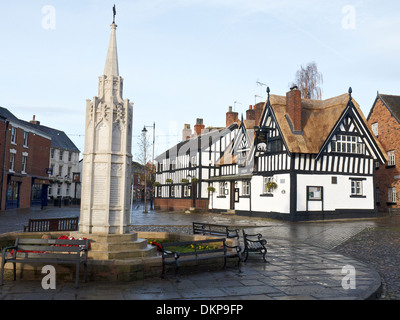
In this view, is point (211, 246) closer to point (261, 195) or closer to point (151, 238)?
point (151, 238)

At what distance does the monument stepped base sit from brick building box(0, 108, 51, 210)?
91.1 ft

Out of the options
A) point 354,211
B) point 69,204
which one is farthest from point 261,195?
point 69,204

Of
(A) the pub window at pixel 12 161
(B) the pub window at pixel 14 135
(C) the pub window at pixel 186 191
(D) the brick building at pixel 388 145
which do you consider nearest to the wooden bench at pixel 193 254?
(D) the brick building at pixel 388 145

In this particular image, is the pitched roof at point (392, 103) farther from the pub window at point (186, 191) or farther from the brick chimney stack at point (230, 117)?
the pub window at point (186, 191)

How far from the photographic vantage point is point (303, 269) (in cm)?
940

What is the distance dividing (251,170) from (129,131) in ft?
76.7

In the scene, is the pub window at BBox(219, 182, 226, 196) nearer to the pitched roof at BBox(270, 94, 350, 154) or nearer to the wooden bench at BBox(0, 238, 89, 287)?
the pitched roof at BBox(270, 94, 350, 154)

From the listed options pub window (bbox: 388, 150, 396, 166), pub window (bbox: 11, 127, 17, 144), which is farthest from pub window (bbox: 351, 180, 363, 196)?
pub window (bbox: 11, 127, 17, 144)

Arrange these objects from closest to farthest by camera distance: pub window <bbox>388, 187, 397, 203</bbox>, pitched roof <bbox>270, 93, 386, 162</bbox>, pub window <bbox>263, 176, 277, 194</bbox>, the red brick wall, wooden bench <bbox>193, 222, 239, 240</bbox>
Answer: wooden bench <bbox>193, 222, 239, 240</bbox>, pitched roof <bbox>270, 93, 386, 162</bbox>, pub window <bbox>263, 176, 277, 194</bbox>, pub window <bbox>388, 187, 397, 203</bbox>, the red brick wall

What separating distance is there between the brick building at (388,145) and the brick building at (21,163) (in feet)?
113

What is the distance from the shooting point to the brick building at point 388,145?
106ft

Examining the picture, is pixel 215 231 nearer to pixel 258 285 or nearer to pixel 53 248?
pixel 258 285

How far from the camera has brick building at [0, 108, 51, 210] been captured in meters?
36.0

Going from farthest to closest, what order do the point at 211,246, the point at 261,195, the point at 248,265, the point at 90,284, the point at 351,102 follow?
the point at 261,195 < the point at 351,102 < the point at 211,246 < the point at 248,265 < the point at 90,284
